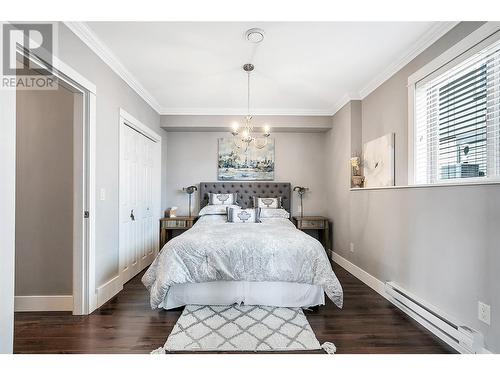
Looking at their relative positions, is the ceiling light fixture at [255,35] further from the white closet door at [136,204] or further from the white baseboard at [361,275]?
the white baseboard at [361,275]

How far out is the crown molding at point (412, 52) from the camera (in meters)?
2.22

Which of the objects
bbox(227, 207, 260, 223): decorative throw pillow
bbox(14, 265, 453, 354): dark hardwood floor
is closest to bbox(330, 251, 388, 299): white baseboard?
bbox(14, 265, 453, 354): dark hardwood floor

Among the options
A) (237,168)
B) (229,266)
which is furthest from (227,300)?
(237,168)

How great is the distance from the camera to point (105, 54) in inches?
104

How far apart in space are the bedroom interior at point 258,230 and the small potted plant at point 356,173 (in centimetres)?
4

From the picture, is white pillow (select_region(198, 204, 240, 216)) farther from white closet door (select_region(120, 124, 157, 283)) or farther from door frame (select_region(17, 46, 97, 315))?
door frame (select_region(17, 46, 97, 315))

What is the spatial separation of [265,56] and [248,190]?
8.30 ft

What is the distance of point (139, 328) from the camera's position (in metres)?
2.20

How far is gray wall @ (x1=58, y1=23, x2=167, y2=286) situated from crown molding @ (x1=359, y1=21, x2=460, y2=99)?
3.06 m

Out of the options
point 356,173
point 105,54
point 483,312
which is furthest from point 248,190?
point 483,312

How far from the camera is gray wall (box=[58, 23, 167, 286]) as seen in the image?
7.90ft

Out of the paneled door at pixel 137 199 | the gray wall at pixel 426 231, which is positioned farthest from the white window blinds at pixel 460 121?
the paneled door at pixel 137 199

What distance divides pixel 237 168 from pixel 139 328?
125 inches

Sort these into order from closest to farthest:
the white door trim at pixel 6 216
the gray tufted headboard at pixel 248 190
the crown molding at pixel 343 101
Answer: the white door trim at pixel 6 216
the crown molding at pixel 343 101
the gray tufted headboard at pixel 248 190
